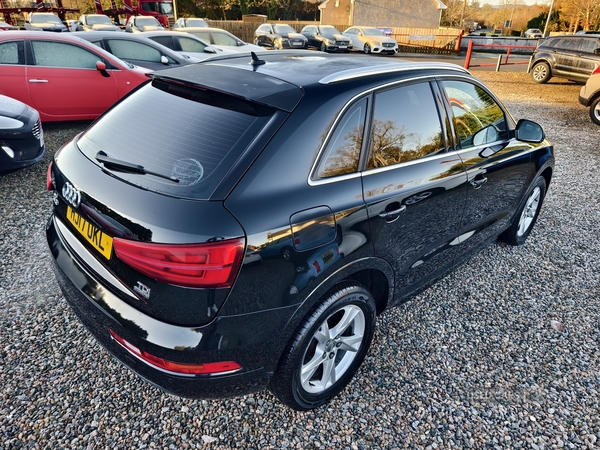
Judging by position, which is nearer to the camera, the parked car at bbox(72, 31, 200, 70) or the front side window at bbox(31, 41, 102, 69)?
the front side window at bbox(31, 41, 102, 69)

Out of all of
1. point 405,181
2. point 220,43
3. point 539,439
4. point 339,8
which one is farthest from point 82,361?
point 339,8

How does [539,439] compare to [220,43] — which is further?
[220,43]

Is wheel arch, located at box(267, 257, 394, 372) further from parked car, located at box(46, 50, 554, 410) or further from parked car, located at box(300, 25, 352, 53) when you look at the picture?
parked car, located at box(300, 25, 352, 53)

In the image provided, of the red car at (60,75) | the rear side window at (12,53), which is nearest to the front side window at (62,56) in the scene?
the red car at (60,75)

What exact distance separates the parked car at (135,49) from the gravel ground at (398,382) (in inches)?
213

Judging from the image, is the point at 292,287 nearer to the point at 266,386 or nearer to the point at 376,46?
the point at 266,386

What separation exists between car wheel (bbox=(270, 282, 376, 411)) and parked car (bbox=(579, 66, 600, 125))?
30.5ft

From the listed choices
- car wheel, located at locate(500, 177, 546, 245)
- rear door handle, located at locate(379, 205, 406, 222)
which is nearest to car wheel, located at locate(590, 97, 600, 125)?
car wheel, located at locate(500, 177, 546, 245)

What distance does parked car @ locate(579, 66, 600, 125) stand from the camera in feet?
28.4

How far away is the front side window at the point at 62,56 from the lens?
20.3ft

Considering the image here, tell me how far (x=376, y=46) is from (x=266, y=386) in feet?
77.3

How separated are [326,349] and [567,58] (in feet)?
45.8

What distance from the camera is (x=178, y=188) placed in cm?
171

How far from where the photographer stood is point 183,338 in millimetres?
1648
